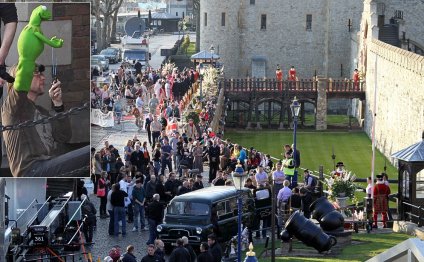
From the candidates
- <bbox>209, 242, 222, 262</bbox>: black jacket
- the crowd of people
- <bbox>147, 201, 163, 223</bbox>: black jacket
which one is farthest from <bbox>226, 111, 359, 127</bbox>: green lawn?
<bbox>209, 242, 222, 262</bbox>: black jacket

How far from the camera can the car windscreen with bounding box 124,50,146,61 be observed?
82.4 meters

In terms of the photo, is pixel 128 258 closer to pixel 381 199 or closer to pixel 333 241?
pixel 333 241

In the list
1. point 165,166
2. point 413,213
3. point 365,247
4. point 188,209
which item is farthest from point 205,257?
point 165,166

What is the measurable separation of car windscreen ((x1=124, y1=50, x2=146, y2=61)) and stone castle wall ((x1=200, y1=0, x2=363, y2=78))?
3.66 metres

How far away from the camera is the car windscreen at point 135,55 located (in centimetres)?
8238

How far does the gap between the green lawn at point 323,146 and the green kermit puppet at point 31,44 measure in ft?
82.1

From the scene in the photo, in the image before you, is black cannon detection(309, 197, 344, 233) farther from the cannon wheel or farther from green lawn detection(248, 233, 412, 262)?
the cannon wheel

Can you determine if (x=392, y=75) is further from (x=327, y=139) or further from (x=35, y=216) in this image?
(x=35, y=216)

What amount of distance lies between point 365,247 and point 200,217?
10.8ft

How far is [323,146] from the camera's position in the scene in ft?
201

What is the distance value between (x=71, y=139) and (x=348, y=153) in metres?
34.2

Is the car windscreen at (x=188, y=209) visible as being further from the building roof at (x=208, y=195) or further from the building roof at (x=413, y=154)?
the building roof at (x=413, y=154)

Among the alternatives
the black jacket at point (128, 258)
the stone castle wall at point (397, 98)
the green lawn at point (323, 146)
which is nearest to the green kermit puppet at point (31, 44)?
the black jacket at point (128, 258)

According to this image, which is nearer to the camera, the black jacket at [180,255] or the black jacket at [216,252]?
the black jacket at [180,255]
